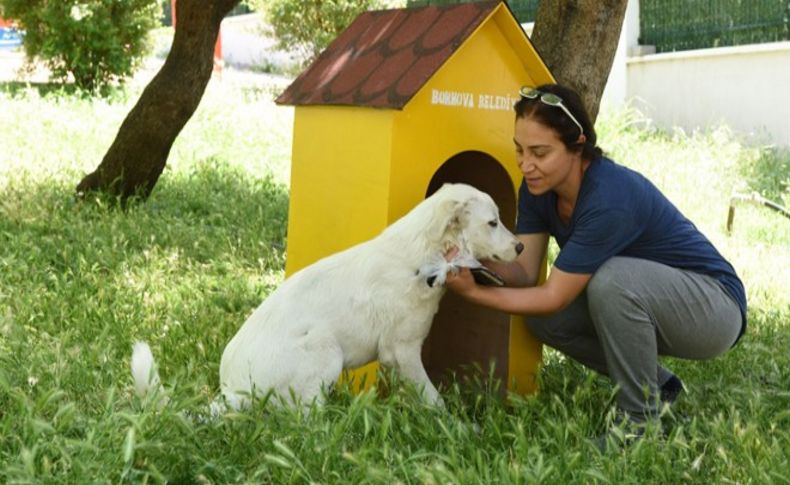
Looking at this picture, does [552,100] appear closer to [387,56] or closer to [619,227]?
[619,227]

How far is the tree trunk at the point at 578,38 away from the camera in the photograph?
6023 mm

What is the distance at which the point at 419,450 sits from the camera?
3330 mm

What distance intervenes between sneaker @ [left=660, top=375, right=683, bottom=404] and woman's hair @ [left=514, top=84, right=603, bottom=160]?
109 centimetres

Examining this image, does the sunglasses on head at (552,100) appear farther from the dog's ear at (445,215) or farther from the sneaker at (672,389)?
the sneaker at (672,389)

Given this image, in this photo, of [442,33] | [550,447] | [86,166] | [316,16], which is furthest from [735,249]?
[316,16]

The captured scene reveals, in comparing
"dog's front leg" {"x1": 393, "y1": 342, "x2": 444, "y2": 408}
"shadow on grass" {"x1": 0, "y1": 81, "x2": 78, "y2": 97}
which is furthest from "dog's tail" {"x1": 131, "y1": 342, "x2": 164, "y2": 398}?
"shadow on grass" {"x1": 0, "y1": 81, "x2": 78, "y2": 97}

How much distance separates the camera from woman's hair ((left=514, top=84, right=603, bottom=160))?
158 inches

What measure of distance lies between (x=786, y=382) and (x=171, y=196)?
5466 mm

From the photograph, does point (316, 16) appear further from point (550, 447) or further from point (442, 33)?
point (550, 447)

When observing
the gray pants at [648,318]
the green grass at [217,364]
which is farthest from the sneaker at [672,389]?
the gray pants at [648,318]

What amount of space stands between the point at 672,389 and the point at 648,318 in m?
0.65

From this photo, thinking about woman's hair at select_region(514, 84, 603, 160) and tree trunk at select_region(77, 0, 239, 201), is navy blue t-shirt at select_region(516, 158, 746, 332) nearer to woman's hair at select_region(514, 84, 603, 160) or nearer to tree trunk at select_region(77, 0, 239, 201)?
woman's hair at select_region(514, 84, 603, 160)

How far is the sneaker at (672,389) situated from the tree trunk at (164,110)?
5080 mm

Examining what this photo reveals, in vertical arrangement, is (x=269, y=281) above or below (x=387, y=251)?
below
